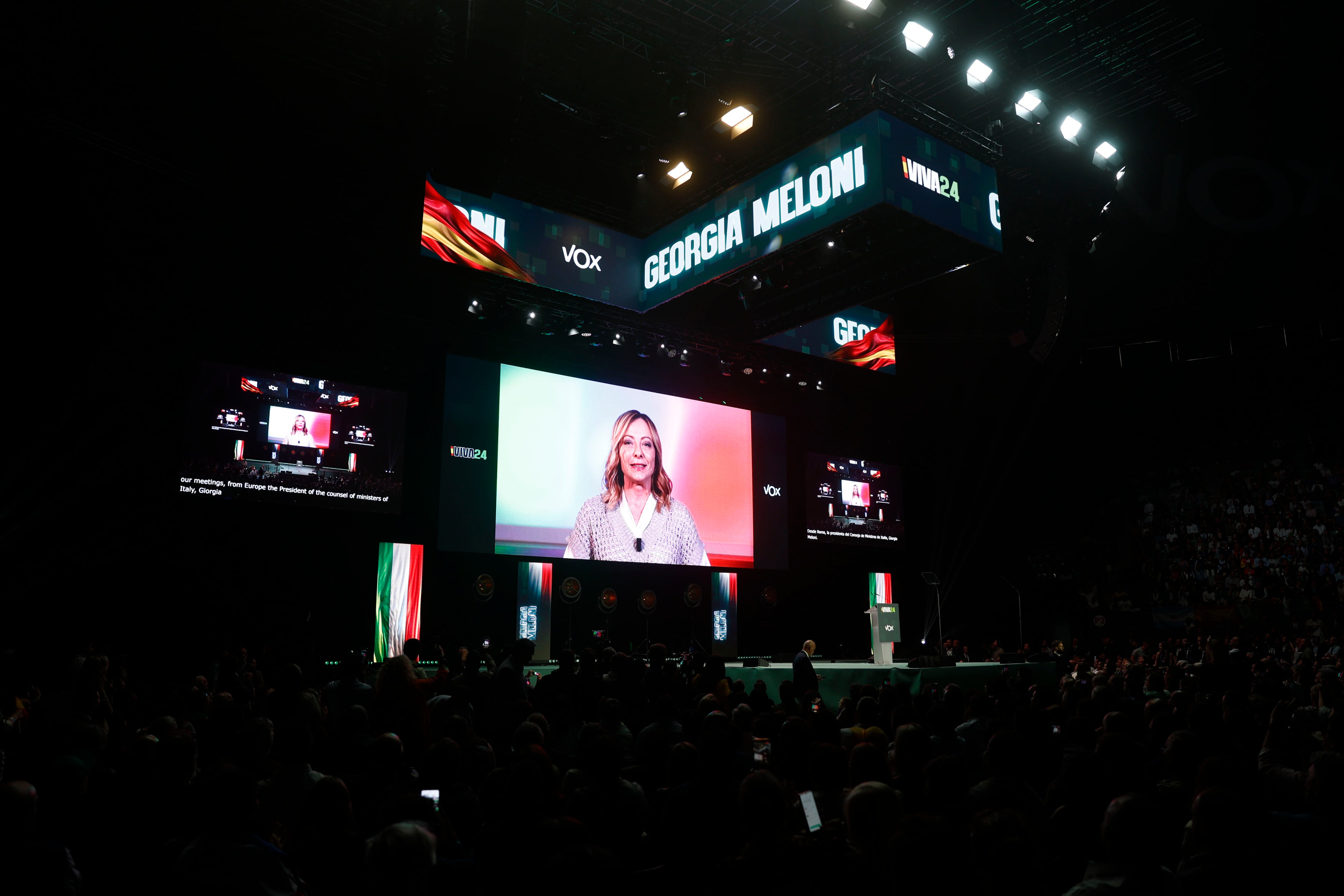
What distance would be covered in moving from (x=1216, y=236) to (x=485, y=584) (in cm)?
1297

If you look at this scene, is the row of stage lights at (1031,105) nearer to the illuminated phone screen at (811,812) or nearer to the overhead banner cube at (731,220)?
the overhead banner cube at (731,220)

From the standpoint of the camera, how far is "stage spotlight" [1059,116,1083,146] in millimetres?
11000

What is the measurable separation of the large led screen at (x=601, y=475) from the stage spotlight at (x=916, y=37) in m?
7.34

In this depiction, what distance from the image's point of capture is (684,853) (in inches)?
109

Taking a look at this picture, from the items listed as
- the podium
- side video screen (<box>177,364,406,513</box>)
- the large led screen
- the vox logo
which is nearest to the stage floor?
the podium

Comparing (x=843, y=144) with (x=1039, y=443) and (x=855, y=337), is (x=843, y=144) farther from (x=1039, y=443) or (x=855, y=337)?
(x=1039, y=443)

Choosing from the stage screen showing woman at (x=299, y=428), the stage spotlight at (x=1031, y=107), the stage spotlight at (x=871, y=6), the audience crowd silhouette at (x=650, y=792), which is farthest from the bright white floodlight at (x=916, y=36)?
the stage screen showing woman at (x=299, y=428)

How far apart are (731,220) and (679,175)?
133cm

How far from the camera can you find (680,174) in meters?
12.1

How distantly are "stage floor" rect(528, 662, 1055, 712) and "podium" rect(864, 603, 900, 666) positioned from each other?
55.8 inches

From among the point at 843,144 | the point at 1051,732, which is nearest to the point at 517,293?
the point at 843,144

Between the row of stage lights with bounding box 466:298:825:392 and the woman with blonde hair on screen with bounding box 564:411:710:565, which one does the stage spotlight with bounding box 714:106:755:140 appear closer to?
the row of stage lights with bounding box 466:298:825:392

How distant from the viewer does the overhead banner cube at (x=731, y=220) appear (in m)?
9.37
